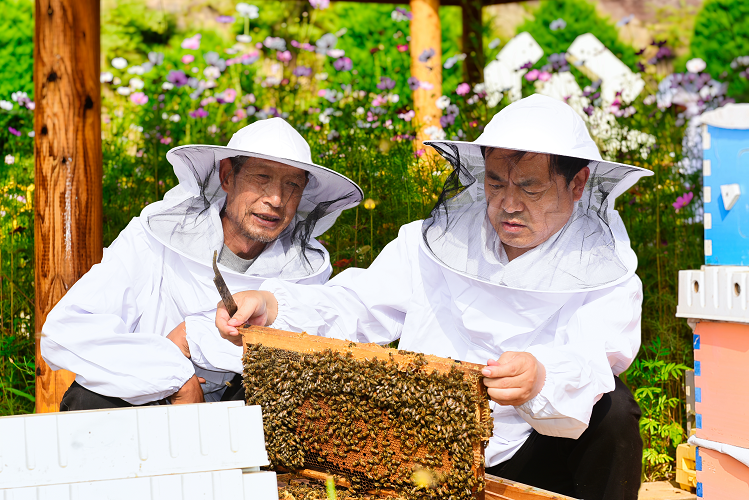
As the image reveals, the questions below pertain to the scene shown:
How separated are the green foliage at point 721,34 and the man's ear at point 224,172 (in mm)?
8768

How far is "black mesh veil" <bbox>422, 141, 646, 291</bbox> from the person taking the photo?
2443mm

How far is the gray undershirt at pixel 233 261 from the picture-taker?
293cm

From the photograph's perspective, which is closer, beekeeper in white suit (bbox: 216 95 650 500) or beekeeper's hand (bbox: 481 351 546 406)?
beekeeper's hand (bbox: 481 351 546 406)

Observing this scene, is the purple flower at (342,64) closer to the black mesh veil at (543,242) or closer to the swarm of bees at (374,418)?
the black mesh veil at (543,242)

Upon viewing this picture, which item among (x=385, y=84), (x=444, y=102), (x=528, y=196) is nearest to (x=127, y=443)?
(x=528, y=196)

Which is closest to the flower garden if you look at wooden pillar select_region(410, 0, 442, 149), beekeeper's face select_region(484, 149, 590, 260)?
wooden pillar select_region(410, 0, 442, 149)

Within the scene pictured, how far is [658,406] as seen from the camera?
12.8 feet

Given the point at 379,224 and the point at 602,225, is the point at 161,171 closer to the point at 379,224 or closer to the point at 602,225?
the point at 379,224

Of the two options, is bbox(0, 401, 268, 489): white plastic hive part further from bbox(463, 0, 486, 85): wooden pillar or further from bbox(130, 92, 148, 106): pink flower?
bbox(463, 0, 486, 85): wooden pillar

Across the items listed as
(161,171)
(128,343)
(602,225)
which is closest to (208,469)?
(128,343)

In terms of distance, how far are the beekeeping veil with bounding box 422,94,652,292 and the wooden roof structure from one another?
6.26 feet

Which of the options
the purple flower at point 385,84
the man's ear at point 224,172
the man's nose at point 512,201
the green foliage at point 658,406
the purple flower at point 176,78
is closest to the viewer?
the man's nose at point 512,201

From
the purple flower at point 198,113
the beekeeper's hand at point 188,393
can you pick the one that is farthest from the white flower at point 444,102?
the beekeeper's hand at point 188,393

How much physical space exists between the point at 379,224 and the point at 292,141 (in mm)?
1449
